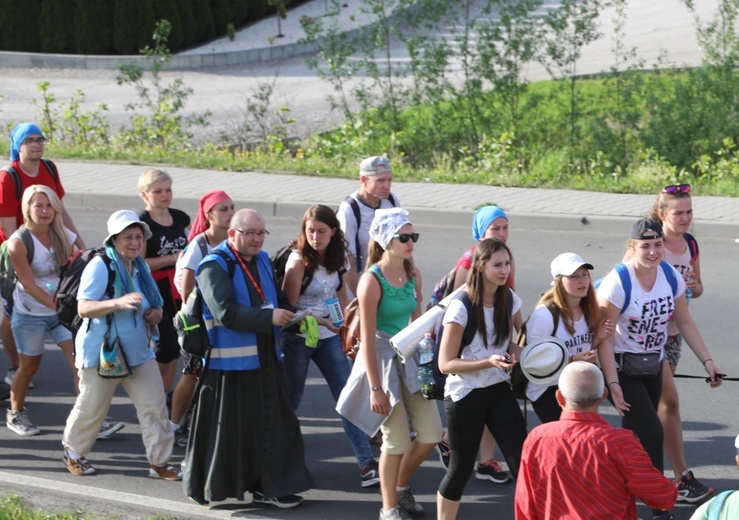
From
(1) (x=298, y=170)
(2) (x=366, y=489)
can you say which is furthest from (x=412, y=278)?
(1) (x=298, y=170)

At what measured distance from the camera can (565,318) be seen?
650cm

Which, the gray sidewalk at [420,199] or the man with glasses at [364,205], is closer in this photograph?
the man with glasses at [364,205]

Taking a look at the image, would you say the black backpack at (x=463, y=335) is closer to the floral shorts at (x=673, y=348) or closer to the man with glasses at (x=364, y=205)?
the floral shorts at (x=673, y=348)

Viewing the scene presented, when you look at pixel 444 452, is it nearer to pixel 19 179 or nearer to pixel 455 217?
pixel 19 179

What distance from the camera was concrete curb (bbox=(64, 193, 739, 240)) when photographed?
1288cm

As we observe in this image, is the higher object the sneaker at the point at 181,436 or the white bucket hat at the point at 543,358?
the white bucket hat at the point at 543,358

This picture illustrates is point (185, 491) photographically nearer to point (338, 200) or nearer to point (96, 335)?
point (96, 335)

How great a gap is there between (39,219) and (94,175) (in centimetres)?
847

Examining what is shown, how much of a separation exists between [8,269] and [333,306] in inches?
95.2

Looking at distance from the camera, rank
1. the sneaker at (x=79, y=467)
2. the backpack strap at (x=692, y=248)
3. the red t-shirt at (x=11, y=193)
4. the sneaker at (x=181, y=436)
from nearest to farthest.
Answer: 1. the sneaker at (x=79, y=467)
2. the backpack strap at (x=692, y=248)
3. the sneaker at (x=181, y=436)
4. the red t-shirt at (x=11, y=193)

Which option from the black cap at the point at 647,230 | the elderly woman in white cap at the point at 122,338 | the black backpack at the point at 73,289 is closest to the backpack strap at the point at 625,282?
the black cap at the point at 647,230

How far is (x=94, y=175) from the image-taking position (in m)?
16.4

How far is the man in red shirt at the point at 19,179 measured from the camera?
8891mm

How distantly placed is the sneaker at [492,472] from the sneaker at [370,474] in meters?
0.63
